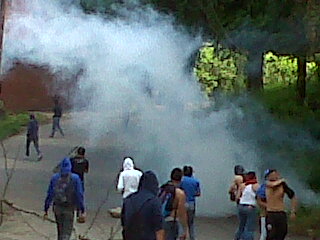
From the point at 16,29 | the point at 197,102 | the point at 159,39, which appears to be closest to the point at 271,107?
the point at 197,102

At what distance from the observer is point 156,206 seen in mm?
8000

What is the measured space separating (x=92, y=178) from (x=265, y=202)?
30.0 ft

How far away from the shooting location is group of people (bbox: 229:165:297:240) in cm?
1139

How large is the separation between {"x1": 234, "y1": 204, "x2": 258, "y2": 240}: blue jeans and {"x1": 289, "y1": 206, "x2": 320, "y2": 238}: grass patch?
240cm

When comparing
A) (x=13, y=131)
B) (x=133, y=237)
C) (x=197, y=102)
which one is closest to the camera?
(x=133, y=237)

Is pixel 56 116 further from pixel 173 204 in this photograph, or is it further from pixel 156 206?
pixel 156 206

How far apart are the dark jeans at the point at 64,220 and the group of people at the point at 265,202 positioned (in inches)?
104

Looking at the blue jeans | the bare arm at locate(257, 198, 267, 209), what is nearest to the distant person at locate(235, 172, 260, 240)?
the blue jeans

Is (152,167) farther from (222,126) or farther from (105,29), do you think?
(105,29)

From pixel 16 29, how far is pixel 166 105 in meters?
4.66

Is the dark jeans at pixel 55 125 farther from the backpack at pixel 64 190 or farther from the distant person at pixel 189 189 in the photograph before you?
the backpack at pixel 64 190

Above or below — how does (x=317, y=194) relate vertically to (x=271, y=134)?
below

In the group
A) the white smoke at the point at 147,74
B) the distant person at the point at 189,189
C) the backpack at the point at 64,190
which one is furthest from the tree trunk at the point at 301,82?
the backpack at the point at 64,190

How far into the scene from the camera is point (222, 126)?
19516 mm
